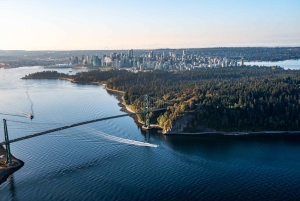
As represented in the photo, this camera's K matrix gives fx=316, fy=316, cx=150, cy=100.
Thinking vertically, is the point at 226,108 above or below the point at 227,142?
above

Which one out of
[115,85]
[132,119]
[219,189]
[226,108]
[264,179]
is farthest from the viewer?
[115,85]

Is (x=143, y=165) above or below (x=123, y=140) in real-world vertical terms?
below

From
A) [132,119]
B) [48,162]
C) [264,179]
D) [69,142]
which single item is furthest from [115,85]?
[264,179]

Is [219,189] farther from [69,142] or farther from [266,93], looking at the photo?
[266,93]

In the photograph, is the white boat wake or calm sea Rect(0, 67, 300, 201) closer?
calm sea Rect(0, 67, 300, 201)

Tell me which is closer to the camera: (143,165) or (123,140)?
(143,165)

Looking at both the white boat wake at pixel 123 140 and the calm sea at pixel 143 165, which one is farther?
the white boat wake at pixel 123 140

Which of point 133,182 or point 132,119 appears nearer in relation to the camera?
point 133,182

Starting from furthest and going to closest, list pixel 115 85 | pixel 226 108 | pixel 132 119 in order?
pixel 115 85, pixel 132 119, pixel 226 108
